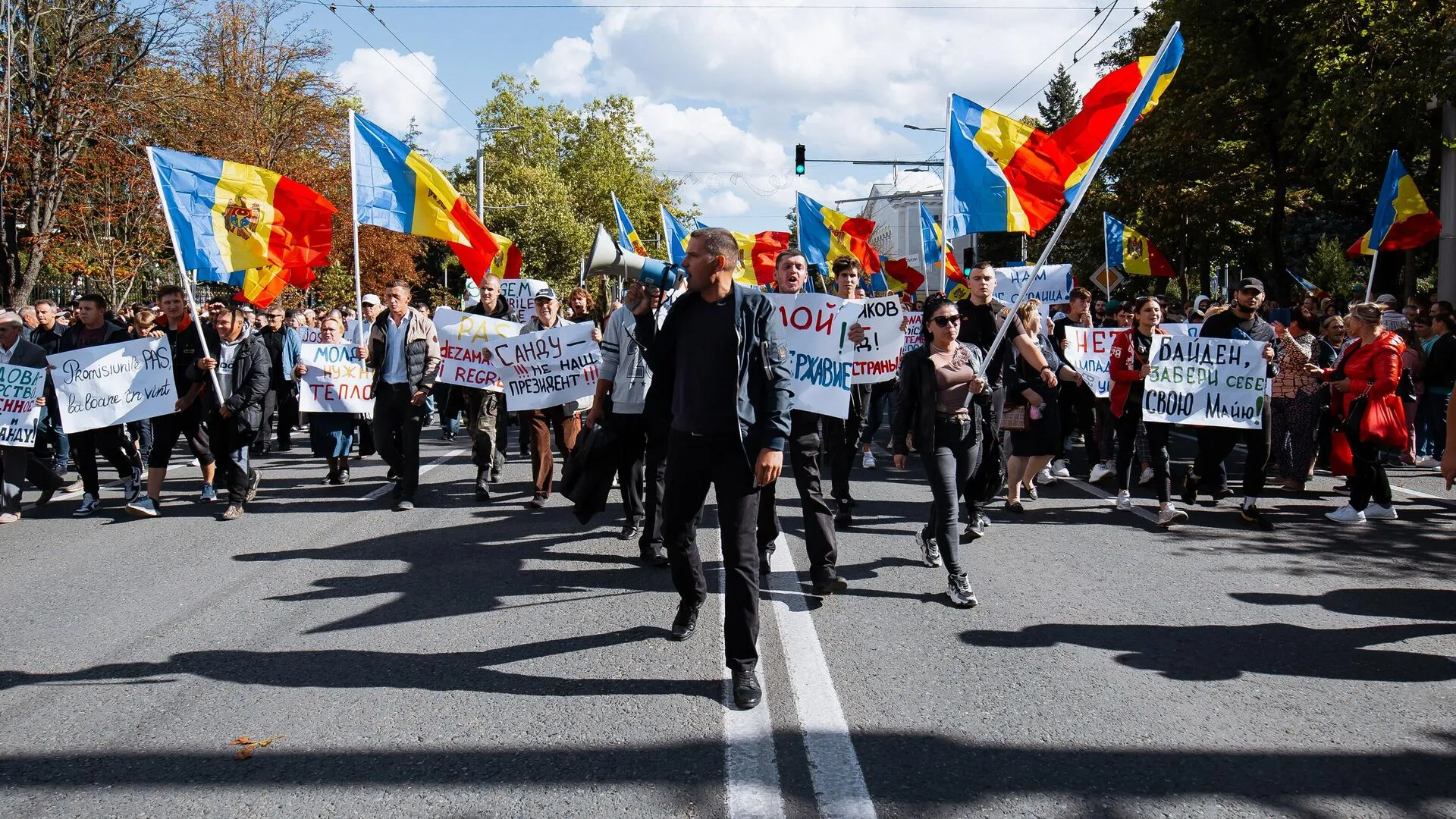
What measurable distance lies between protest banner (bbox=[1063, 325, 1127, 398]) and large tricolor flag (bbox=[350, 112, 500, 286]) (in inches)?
230

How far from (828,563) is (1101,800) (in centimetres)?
274

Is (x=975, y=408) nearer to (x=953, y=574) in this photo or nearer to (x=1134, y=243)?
(x=953, y=574)

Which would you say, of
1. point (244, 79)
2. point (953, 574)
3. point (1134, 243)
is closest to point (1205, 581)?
point (953, 574)

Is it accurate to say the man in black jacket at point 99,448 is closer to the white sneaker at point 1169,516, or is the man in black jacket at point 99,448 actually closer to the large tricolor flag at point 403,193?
the large tricolor flag at point 403,193

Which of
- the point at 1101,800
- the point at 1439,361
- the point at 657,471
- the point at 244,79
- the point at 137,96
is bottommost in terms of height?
the point at 1101,800

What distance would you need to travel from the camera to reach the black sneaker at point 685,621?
534 cm

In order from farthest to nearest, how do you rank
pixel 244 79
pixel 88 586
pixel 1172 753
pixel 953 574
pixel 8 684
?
pixel 244 79 → pixel 88 586 → pixel 953 574 → pixel 8 684 → pixel 1172 753

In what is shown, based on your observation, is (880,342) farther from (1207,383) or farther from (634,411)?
(1207,383)

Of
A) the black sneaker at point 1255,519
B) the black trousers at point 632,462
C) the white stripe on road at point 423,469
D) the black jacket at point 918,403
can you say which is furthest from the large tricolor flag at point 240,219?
the black sneaker at point 1255,519

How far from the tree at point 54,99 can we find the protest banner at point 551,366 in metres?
13.2

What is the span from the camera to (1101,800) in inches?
139

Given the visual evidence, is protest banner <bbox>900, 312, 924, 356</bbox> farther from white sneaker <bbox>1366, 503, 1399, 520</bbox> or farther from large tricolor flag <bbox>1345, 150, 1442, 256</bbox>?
large tricolor flag <bbox>1345, 150, 1442, 256</bbox>

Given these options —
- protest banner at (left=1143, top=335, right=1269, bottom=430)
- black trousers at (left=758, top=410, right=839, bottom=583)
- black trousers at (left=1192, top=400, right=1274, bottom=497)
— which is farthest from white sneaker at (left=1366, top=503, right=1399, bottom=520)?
black trousers at (left=758, top=410, right=839, bottom=583)

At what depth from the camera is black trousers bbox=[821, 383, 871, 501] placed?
7980mm
